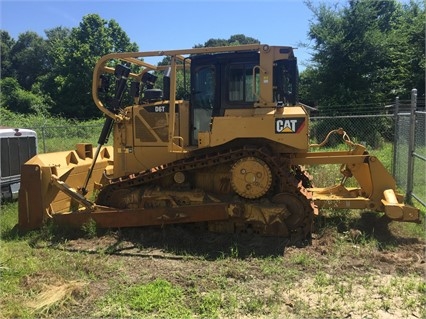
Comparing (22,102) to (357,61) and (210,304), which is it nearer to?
(357,61)

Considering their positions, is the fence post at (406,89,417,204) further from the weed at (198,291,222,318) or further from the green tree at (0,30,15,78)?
the green tree at (0,30,15,78)

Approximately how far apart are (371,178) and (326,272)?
2044 millimetres

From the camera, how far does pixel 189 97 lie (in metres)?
6.41

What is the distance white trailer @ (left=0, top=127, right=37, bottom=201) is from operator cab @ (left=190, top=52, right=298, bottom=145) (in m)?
4.11

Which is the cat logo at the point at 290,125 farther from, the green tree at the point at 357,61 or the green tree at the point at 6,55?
the green tree at the point at 6,55

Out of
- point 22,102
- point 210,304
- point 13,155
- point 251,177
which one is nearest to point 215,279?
point 210,304

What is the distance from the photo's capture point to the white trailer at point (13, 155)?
25.9 ft

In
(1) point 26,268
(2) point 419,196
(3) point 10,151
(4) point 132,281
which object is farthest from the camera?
(3) point 10,151

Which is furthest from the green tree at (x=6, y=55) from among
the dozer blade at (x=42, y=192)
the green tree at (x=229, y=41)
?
the dozer blade at (x=42, y=192)

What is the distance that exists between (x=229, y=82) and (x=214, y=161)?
120 centimetres

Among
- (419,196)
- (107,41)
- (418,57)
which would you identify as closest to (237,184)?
(419,196)

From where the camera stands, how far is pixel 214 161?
5.96m

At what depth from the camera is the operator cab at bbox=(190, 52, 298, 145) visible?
6.02 m

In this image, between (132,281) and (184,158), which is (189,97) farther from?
(132,281)
